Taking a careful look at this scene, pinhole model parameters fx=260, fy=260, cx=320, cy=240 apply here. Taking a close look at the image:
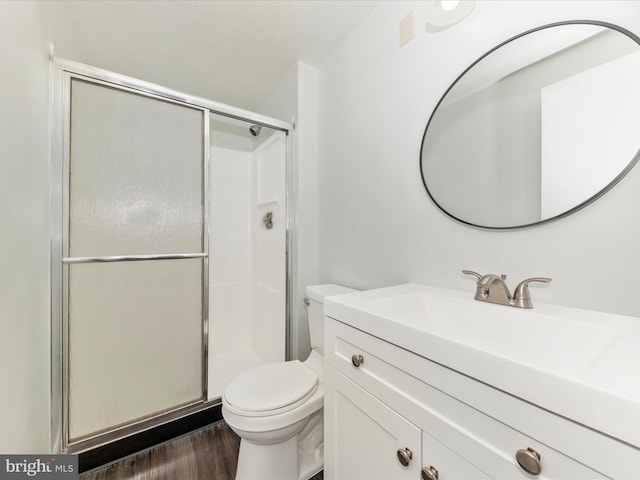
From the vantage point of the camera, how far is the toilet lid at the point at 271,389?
108cm

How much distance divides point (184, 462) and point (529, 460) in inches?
59.7

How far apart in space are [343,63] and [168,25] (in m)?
1.04

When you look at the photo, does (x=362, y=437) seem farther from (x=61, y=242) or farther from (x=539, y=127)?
(x=61, y=242)

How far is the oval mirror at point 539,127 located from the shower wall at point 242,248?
1.35 metres

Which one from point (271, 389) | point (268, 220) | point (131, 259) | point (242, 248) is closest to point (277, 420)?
point (271, 389)

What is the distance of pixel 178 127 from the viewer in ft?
4.84

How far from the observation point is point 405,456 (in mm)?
661

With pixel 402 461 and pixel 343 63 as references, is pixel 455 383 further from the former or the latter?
pixel 343 63

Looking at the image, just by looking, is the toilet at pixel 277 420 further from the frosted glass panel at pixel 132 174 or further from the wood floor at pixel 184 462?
the frosted glass panel at pixel 132 174

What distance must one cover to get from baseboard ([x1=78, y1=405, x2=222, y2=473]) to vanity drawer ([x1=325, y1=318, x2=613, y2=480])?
1.12 meters

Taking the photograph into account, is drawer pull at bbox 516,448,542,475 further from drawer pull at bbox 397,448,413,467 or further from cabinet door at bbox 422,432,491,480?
drawer pull at bbox 397,448,413,467

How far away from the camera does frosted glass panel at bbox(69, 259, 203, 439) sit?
49.3 inches

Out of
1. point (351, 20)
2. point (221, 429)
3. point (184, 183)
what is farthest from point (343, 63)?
point (221, 429)

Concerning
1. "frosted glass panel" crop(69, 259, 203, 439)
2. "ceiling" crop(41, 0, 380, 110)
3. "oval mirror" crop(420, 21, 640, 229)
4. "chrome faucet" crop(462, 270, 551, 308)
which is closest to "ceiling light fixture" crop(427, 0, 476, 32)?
"oval mirror" crop(420, 21, 640, 229)
